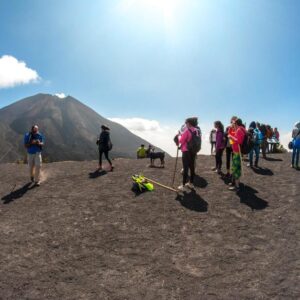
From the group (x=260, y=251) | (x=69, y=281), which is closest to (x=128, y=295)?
(x=69, y=281)

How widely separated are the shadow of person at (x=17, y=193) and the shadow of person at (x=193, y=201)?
565 centimetres

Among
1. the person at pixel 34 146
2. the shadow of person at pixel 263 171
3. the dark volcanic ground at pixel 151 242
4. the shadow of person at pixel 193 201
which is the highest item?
the person at pixel 34 146

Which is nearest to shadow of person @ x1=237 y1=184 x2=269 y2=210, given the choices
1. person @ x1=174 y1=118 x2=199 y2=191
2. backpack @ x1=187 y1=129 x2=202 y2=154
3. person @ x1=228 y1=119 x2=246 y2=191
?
person @ x1=228 y1=119 x2=246 y2=191

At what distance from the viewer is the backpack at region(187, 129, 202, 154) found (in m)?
11.5

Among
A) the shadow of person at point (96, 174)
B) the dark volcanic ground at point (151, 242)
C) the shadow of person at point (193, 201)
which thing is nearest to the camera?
the dark volcanic ground at point (151, 242)

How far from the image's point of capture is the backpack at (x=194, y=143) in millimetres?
11500

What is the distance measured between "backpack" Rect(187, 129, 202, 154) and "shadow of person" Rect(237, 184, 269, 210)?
2031 mm

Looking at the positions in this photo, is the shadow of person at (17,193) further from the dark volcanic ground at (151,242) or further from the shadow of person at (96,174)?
the shadow of person at (96,174)

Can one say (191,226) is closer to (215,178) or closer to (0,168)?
(215,178)

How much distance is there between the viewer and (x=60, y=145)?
183000 millimetres

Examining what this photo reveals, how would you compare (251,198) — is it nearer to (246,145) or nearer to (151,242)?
(246,145)

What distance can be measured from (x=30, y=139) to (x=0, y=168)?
536 centimetres

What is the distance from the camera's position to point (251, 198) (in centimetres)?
1091

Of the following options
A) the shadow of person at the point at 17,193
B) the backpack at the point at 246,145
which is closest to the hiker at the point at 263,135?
the backpack at the point at 246,145
